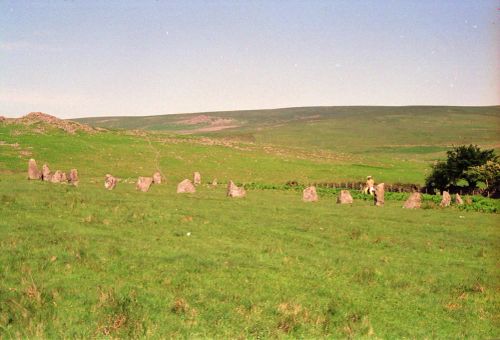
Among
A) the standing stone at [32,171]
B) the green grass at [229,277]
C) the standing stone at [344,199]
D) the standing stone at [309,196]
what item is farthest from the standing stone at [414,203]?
the standing stone at [32,171]

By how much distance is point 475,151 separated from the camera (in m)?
54.4

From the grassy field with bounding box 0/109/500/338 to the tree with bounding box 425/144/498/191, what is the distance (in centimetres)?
2283

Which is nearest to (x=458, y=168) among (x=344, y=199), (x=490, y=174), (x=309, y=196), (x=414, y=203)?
(x=490, y=174)

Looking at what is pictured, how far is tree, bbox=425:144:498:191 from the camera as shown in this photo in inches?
2050

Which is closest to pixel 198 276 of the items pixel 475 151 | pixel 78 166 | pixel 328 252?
pixel 328 252

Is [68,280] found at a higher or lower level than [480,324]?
higher

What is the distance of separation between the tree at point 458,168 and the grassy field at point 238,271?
22.8 meters

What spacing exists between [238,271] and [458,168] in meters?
44.9

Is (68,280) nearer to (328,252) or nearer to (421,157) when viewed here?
(328,252)

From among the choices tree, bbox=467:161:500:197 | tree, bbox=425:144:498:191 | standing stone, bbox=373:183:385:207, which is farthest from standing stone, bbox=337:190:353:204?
tree, bbox=425:144:498:191

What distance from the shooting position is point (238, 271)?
559 inches

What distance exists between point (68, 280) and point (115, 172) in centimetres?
5184

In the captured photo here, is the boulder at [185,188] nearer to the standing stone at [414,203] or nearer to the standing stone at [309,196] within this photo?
the standing stone at [309,196]

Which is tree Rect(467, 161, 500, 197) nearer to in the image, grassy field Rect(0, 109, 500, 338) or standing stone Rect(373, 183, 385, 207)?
standing stone Rect(373, 183, 385, 207)
